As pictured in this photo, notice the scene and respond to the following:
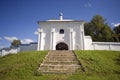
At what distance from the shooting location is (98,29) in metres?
41.1

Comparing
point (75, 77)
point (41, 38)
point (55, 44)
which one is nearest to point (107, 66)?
point (75, 77)

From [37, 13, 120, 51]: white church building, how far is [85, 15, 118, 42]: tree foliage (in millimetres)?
12968

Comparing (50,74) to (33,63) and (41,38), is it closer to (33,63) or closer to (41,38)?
(33,63)

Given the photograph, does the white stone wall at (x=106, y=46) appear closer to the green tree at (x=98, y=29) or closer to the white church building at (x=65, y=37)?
the white church building at (x=65, y=37)

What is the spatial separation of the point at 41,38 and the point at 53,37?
8.64 feet

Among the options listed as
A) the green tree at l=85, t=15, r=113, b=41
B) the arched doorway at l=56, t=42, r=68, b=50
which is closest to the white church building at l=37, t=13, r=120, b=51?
the arched doorway at l=56, t=42, r=68, b=50

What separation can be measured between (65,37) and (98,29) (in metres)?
18.2

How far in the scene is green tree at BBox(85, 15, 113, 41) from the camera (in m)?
39.4

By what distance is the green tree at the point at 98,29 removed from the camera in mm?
39438

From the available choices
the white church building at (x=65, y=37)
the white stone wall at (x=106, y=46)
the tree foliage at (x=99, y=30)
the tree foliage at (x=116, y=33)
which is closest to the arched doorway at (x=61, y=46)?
the white church building at (x=65, y=37)

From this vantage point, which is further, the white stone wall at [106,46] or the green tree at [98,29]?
the green tree at [98,29]

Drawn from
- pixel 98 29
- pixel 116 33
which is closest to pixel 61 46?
pixel 98 29

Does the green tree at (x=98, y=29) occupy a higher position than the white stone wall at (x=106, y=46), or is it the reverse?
the green tree at (x=98, y=29)

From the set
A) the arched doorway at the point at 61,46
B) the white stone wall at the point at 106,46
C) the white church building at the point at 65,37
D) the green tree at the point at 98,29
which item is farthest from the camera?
the green tree at the point at 98,29
